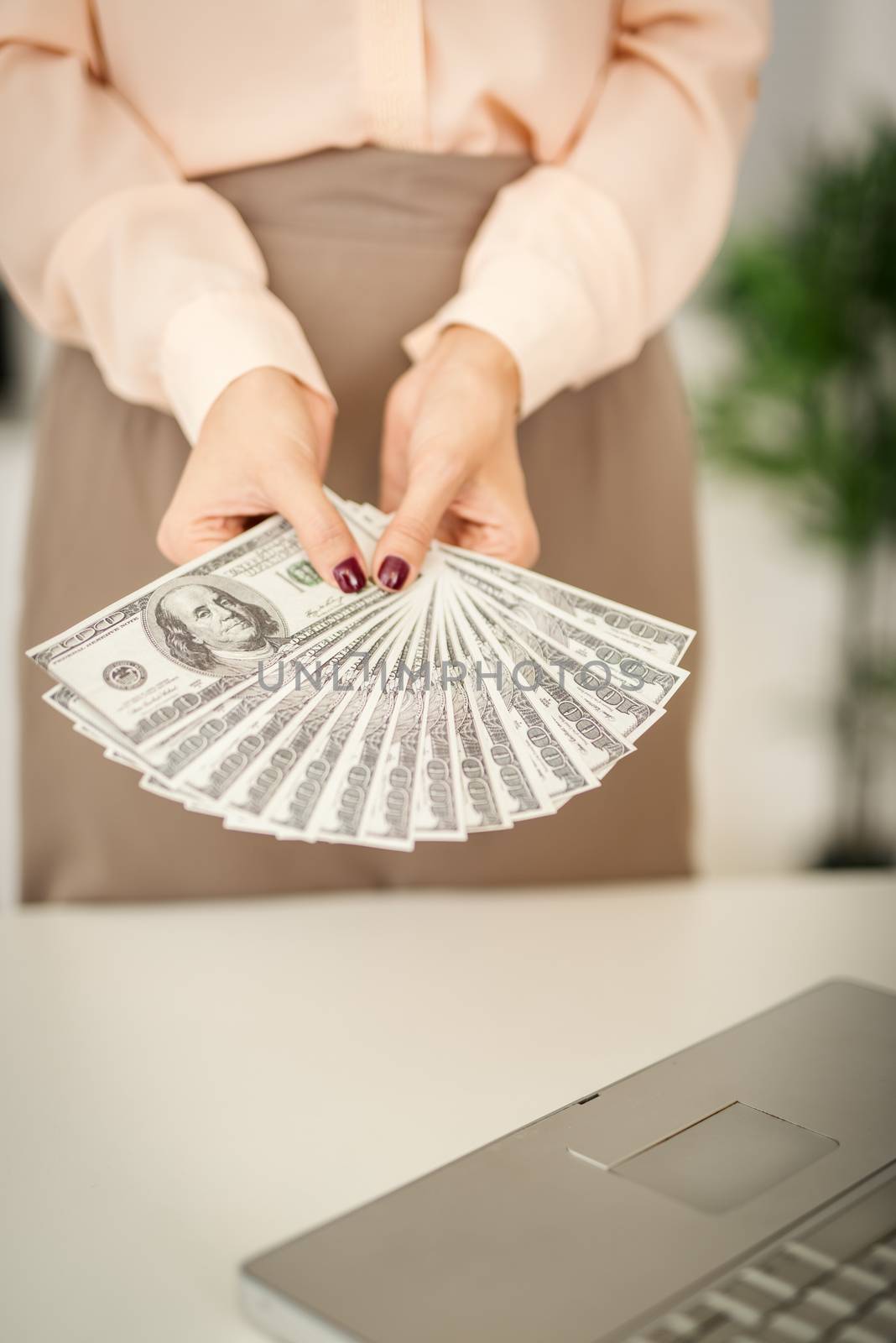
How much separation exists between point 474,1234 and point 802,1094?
0.15 m

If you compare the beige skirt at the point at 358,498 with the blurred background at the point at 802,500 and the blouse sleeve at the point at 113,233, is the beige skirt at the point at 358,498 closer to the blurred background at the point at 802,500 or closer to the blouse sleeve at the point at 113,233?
the blouse sleeve at the point at 113,233

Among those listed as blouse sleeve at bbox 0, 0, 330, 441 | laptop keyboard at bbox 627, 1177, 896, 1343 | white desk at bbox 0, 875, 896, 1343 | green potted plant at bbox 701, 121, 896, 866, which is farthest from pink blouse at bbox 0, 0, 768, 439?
green potted plant at bbox 701, 121, 896, 866

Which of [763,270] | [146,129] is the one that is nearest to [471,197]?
[146,129]

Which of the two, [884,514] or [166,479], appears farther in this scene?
[884,514]

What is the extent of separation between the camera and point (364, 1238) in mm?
387

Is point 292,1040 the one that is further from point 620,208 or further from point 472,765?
point 620,208

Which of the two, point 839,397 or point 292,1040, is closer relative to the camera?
point 292,1040

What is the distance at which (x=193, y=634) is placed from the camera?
0.47m

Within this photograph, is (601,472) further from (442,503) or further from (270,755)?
(270,755)

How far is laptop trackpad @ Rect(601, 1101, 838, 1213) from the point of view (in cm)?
42

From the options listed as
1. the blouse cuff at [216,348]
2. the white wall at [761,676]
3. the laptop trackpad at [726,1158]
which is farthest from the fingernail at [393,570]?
the white wall at [761,676]

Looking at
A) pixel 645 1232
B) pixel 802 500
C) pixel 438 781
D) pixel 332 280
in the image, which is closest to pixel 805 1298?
pixel 645 1232

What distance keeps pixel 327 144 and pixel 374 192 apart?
33 millimetres

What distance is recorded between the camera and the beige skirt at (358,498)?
0.60 metres
